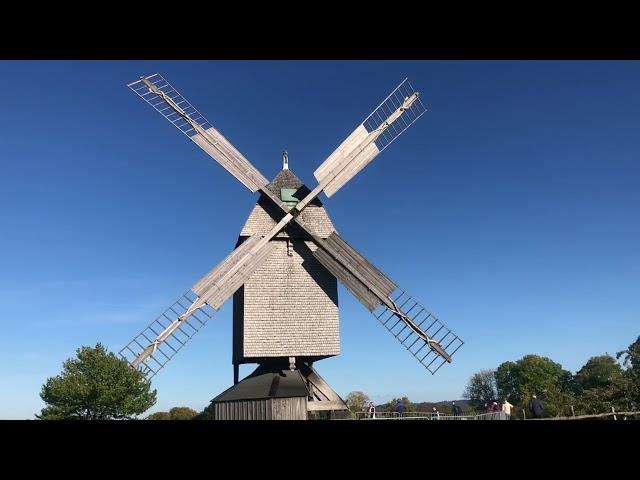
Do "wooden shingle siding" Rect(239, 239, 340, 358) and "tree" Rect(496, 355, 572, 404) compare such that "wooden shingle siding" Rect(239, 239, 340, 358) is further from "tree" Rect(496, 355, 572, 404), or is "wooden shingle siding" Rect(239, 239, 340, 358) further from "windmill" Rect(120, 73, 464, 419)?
"tree" Rect(496, 355, 572, 404)

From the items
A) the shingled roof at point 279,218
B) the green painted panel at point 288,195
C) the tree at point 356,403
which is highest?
the green painted panel at point 288,195

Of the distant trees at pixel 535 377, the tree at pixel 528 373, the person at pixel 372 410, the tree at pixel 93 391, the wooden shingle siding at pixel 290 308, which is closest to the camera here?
the wooden shingle siding at pixel 290 308

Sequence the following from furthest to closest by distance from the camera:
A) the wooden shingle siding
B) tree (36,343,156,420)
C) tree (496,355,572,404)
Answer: tree (496,355,572,404)
tree (36,343,156,420)
the wooden shingle siding

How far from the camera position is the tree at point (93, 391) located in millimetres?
39562

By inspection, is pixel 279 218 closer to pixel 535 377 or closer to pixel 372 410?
pixel 372 410

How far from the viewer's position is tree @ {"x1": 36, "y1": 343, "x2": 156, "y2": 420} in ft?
130

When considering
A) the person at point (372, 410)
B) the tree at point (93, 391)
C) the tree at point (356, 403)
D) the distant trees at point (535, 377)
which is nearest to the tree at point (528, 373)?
the distant trees at point (535, 377)

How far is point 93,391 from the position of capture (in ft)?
131

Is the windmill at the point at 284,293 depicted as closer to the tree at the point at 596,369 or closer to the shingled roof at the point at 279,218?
the shingled roof at the point at 279,218

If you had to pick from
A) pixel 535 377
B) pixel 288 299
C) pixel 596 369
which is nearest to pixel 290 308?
pixel 288 299

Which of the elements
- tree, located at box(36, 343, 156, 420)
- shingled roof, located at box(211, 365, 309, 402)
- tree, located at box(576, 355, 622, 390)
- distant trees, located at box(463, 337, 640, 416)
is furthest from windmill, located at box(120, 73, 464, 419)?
tree, located at box(576, 355, 622, 390)
